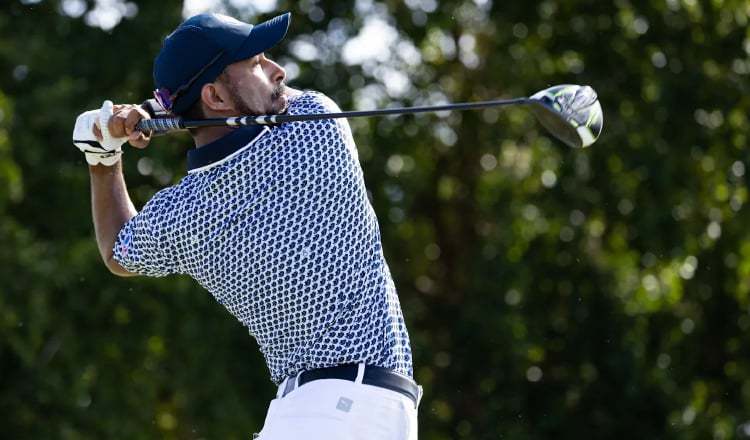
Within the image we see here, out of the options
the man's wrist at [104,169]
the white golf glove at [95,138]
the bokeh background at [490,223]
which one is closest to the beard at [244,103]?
the white golf glove at [95,138]

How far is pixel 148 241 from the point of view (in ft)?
12.2

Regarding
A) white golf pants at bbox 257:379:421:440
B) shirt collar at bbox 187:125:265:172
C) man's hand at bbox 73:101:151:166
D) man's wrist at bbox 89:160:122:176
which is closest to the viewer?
white golf pants at bbox 257:379:421:440

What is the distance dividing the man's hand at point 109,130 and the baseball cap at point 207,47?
227mm

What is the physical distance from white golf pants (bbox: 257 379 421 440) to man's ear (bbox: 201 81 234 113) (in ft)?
2.58

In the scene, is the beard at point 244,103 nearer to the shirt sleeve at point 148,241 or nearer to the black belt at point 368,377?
the shirt sleeve at point 148,241

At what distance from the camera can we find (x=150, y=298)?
407 inches

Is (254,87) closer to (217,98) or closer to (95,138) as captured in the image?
(217,98)

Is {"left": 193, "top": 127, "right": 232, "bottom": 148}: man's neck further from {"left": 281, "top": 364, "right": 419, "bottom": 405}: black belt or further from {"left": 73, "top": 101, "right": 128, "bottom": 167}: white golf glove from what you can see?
{"left": 281, "top": 364, "right": 419, "bottom": 405}: black belt

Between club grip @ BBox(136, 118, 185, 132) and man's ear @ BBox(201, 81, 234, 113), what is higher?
man's ear @ BBox(201, 81, 234, 113)

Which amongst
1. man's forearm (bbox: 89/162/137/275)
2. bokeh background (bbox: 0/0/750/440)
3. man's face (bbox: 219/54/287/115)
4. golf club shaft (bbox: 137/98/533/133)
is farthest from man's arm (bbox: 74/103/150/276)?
bokeh background (bbox: 0/0/750/440)

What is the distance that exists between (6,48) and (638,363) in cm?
523

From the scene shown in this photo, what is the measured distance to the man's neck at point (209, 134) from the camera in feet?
12.2

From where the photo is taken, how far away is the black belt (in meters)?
3.54

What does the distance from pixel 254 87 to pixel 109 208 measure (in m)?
0.60
